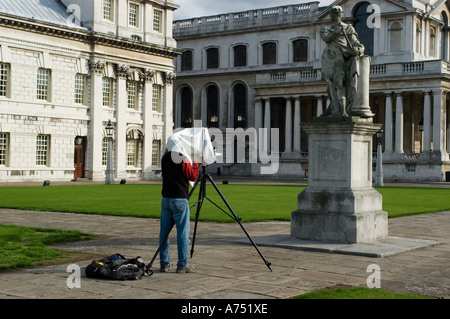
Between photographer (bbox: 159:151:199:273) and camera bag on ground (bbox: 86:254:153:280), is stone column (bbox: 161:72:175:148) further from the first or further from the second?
camera bag on ground (bbox: 86:254:153:280)

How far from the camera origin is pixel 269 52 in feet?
237

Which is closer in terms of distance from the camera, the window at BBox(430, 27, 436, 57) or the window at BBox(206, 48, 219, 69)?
the window at BBox(430, 27, 436, 57)

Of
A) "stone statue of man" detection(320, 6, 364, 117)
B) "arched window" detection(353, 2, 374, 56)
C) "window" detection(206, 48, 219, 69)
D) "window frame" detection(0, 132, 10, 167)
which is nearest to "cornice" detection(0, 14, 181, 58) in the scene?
"window frame" detection(0, 132, 10, 167)

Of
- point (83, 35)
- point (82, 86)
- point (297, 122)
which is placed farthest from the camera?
point (297, 122)

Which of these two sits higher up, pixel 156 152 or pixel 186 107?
pixel 186 107

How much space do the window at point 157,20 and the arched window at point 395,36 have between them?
865 inches

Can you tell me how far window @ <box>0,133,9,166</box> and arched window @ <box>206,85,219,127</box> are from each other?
109 feet

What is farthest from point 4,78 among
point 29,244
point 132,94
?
point 29,244

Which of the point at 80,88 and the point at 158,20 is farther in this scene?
the point at 158,20

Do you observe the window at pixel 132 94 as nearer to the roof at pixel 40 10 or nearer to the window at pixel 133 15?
the window at pixel 133 15

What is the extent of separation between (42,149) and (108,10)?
1266 centimetres

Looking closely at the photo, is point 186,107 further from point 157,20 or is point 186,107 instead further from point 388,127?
point 388,127

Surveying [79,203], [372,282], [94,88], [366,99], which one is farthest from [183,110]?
[372,282]

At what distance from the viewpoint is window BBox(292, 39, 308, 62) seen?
229 feet
